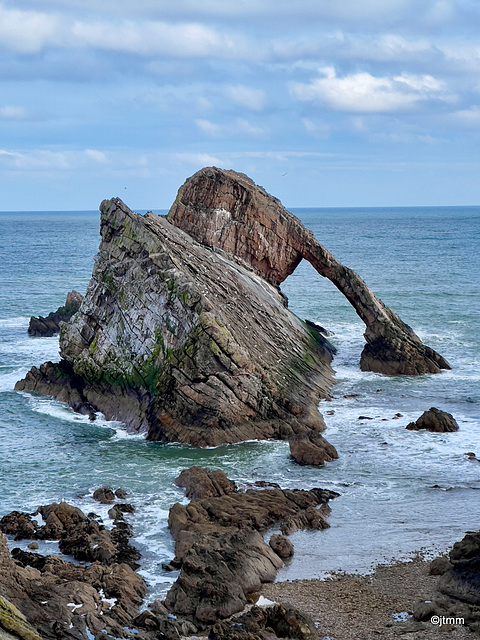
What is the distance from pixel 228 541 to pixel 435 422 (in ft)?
51.5

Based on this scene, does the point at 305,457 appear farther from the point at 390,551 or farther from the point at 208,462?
Answer: the point at 390,551

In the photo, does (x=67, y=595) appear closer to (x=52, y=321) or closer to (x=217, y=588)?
(x=217, y=588)

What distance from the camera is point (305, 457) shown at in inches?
1328

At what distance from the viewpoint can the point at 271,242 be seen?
51094 mm

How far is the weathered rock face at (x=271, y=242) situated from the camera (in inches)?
1911

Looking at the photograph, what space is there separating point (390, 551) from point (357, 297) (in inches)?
1018

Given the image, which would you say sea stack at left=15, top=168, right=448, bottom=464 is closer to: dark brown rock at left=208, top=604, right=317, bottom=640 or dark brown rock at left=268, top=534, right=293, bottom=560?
dark brown rock at left=268, top=534, right=293, bottom=560

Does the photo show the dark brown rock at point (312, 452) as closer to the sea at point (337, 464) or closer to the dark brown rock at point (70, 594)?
the sea at point (337, 464)

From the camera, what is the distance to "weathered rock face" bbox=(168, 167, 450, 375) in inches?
1911

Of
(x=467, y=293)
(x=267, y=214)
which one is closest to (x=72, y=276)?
(x=467, y=293)

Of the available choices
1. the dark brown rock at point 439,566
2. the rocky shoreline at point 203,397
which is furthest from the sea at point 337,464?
the dark brown rock at point 439,566

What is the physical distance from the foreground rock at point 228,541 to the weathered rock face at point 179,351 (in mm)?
5841

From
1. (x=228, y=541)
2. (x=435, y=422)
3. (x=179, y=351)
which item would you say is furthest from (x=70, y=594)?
(x=435, y=422)

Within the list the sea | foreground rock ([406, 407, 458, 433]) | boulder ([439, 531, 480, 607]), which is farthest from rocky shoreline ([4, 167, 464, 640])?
the sea
